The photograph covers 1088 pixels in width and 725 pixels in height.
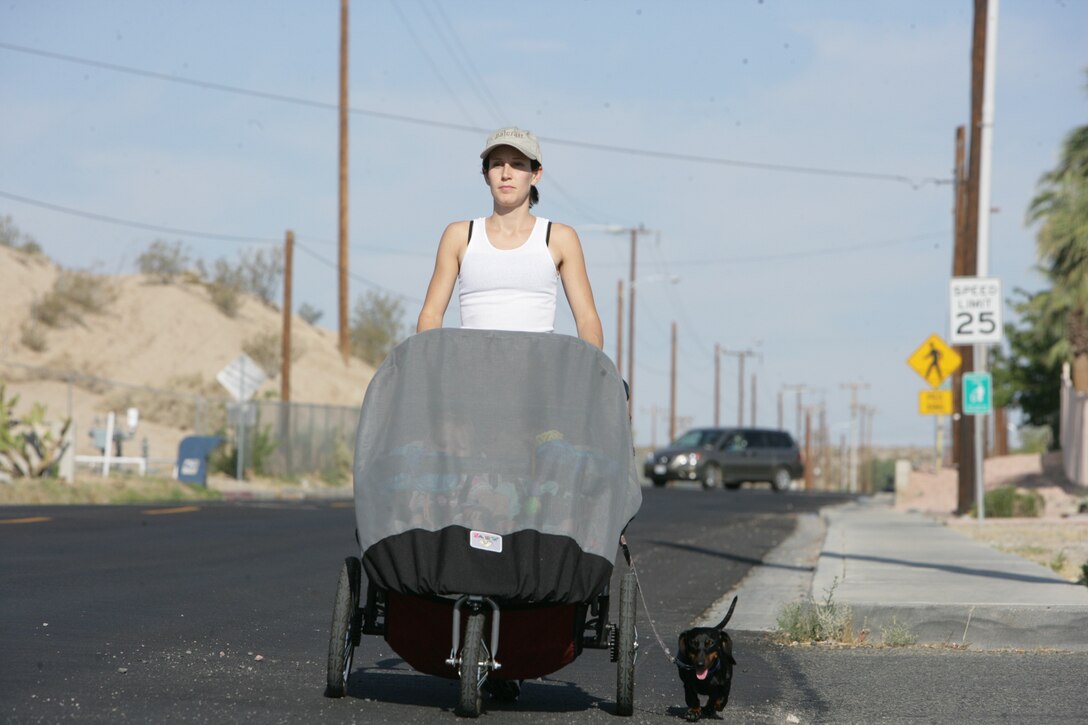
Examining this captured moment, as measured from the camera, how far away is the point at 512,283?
19.1ft

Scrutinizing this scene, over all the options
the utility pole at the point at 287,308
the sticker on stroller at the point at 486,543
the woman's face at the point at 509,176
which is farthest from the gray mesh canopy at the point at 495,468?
the utility pole at the point at 287,308

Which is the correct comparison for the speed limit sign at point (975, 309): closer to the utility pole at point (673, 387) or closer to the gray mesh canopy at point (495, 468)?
the gray mesh canopy at point (495, 468)

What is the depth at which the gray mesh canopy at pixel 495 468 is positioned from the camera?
5.29m

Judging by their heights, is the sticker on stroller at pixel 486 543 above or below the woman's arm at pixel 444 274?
below

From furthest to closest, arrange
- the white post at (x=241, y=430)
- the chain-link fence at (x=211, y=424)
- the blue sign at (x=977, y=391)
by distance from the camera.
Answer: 1. the chain-link fence at (x=211, y=424)
2. the white post at (x=241, y=430)
3. the blue sign at (x=977, y=391)

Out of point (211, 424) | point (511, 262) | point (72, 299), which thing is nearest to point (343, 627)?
point (511, 262)

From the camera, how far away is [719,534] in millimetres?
20188

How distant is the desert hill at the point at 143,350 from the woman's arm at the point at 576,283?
139 feet

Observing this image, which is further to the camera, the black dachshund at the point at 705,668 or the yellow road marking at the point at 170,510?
the yellow road marking at the point at 170,510

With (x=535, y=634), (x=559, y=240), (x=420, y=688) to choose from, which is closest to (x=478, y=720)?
(x=535, y=634)

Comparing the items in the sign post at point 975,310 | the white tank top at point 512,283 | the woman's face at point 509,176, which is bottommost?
the white tank top at point 512,283

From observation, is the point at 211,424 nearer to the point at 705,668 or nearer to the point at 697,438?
the point at 697,438

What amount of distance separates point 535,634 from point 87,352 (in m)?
54.9

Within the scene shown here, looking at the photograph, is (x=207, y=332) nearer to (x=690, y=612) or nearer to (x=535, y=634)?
(x=690, y=612)
